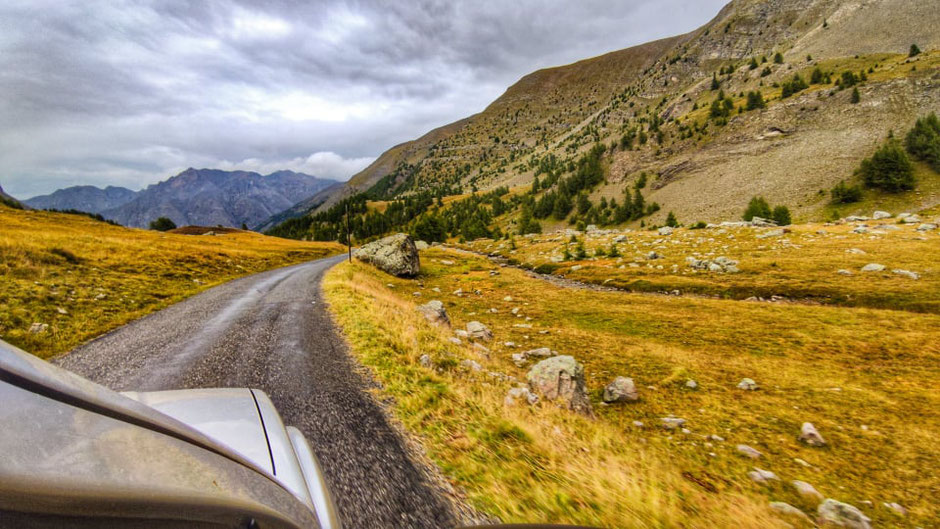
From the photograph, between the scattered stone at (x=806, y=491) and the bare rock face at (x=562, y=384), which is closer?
the scattered stone at (x=806, y=491)

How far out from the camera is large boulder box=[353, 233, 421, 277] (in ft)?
99.6

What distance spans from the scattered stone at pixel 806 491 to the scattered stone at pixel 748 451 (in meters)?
0.97

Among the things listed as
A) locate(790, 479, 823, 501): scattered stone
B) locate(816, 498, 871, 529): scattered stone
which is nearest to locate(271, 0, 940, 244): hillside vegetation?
locate(790, 479, 823, 501): scattered stone

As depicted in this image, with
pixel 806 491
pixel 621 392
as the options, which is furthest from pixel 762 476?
pixel 621 392

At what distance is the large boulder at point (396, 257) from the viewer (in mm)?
30359

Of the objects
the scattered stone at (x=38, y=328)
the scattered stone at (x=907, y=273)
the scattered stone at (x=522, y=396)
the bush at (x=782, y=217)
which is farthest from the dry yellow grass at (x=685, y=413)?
the bush at (x=782, y=217)

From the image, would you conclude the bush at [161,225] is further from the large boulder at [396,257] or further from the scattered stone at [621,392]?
the scattered stone at [621,392]

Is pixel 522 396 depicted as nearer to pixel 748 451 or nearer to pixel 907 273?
pixel 748 451

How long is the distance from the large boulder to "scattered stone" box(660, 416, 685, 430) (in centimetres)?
2517

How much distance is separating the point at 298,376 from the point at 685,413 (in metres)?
9.14

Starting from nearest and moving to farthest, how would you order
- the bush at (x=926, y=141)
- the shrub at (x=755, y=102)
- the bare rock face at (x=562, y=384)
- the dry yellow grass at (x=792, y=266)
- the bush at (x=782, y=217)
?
the bare rock face at (x=562, y=384) → the dry yellow grass at (x=792, y=266) → the bush at (x=782, y=217) → the bush at (x=926, y=141) → the shrub at (x=755, y=102)

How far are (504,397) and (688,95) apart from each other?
166899 mm

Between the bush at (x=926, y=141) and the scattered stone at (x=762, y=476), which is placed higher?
the bush at (x=926, y=141)

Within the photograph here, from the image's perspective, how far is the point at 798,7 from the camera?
160500 mm
